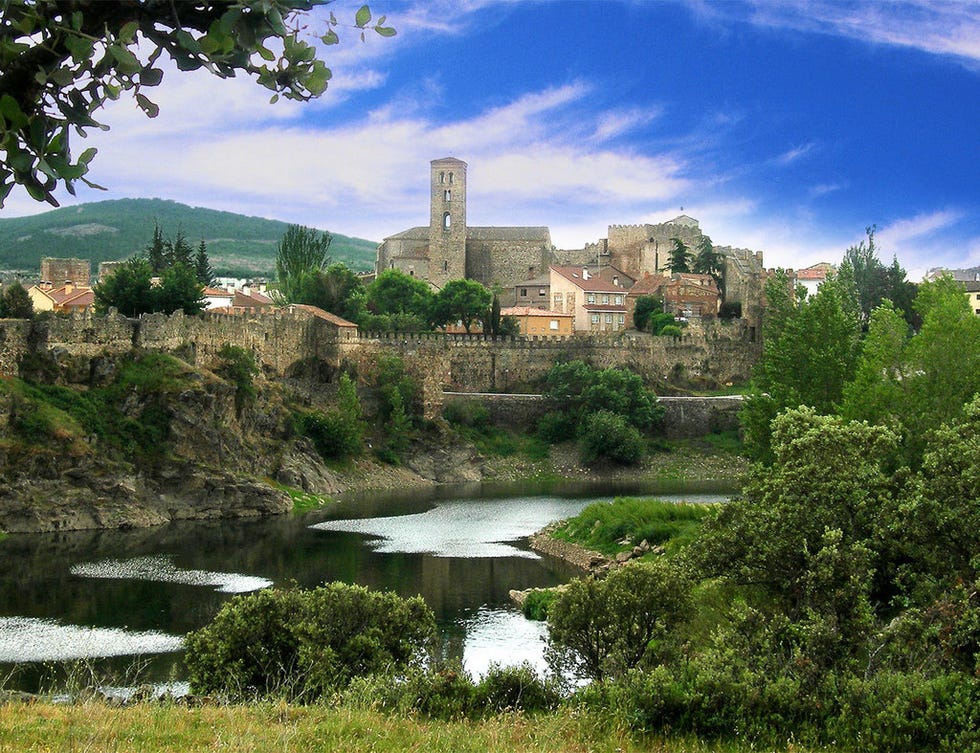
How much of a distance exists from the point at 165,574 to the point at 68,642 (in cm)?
1059

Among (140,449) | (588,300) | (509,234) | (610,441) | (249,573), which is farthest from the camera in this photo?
(509,234)

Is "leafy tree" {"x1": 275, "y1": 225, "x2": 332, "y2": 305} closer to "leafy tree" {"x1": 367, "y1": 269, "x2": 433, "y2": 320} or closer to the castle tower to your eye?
"leafy tree" {"x1": 367, "y1": 269, "x2": 433, "y2": 320}

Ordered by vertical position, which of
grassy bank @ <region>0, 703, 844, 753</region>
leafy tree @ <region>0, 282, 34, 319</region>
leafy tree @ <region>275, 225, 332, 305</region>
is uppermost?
leafy tree @ <region>275, 225, 332, 305</region>

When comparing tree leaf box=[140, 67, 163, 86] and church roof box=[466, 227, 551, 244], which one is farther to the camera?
church roof box=[466, 227, 551, 244]

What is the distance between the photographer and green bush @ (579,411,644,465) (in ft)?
254

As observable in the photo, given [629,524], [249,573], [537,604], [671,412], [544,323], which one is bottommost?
[249,573]

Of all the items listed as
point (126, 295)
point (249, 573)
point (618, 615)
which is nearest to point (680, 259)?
point (126, 295)

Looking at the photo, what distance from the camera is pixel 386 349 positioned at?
80.3 metres

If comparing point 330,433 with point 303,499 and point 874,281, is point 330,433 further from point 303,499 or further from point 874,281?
point 874,281

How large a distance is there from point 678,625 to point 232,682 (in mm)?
8264

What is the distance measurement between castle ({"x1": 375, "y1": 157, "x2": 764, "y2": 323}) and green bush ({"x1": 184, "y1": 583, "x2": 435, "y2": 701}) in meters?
88.3

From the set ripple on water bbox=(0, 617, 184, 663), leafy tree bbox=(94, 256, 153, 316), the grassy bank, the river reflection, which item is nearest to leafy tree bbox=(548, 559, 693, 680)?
the river reflection

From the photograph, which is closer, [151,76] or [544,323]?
[151,76]

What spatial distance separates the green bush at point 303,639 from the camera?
20.5 m
